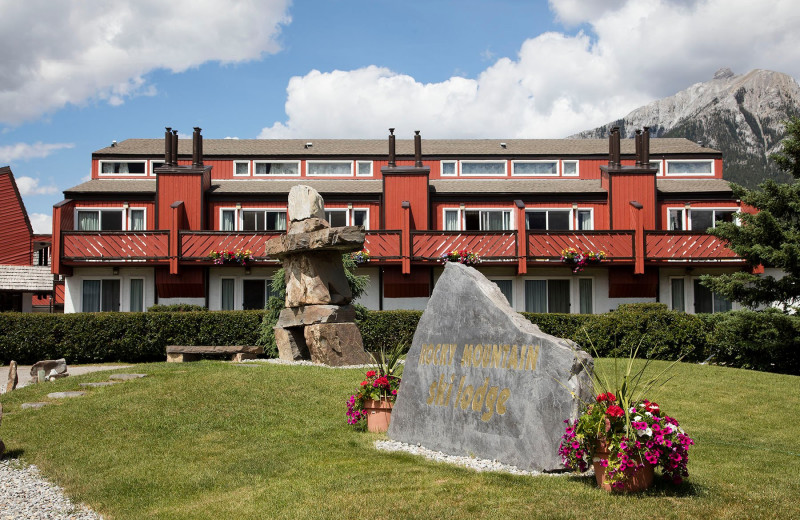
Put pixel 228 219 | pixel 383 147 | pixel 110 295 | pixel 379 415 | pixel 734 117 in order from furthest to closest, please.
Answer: pixel 734 117
pixel 383 147
pixel 228 219
pixel 110 295
pixel 379 415

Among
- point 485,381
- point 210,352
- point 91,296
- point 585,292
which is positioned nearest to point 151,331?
point 210,352

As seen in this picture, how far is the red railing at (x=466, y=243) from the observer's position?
29047 millimetres

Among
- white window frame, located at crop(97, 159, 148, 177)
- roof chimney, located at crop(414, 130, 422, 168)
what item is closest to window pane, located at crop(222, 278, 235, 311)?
white window frame, located at crop(97, 159, 148, 177)

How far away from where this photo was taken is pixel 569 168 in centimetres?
3447

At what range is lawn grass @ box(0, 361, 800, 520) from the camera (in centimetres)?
644

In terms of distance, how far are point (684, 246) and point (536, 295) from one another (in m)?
6.34

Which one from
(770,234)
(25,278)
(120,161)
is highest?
(120,161)

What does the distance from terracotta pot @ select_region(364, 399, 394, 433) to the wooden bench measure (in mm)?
10150

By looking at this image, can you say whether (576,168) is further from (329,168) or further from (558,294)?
(329,168)

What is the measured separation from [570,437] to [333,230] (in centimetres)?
1012

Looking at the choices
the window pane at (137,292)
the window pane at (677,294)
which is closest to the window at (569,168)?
the window pane at (677,294)

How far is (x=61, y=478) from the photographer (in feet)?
27.3

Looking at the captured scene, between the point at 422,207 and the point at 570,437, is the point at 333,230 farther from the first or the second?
the point at 422,207

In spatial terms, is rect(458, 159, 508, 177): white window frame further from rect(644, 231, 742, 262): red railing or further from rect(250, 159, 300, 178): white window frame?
rect(644, 231, 742, 262): red railing
